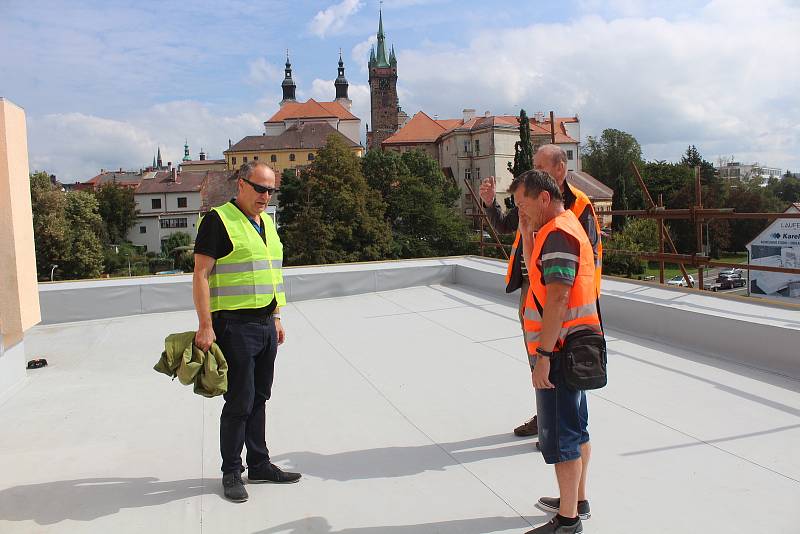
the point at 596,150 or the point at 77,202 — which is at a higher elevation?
the point at 596,150

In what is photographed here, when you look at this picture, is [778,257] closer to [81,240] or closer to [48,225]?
[48,225]

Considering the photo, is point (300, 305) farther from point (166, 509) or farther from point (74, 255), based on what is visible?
point (74, 255)

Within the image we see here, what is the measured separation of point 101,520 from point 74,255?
50842 millimetres

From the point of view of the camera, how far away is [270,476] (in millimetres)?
2957

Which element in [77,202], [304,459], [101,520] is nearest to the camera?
[101,520]

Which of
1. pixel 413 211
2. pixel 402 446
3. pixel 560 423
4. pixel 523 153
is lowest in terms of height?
pixel 402 446

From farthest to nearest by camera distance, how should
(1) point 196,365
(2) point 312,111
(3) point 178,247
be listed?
(2) point 312,111, (3) point 178,247, (1) point 196,365

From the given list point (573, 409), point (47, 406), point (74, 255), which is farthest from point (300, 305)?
point (74, 255)

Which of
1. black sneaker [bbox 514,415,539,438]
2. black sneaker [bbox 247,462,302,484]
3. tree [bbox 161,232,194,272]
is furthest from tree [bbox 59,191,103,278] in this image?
black sneaker [bbox 514,415,539,438]

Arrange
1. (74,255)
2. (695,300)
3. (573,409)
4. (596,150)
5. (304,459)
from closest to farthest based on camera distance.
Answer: (573,409) < (304,459) < (695,300) < (74,255) < (596,150)

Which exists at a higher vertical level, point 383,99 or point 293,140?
point 383,99

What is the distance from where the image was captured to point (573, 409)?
240 cm

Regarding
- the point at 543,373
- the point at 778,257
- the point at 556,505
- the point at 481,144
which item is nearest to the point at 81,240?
the point at 481,144

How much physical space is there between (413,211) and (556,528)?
1853 inches
